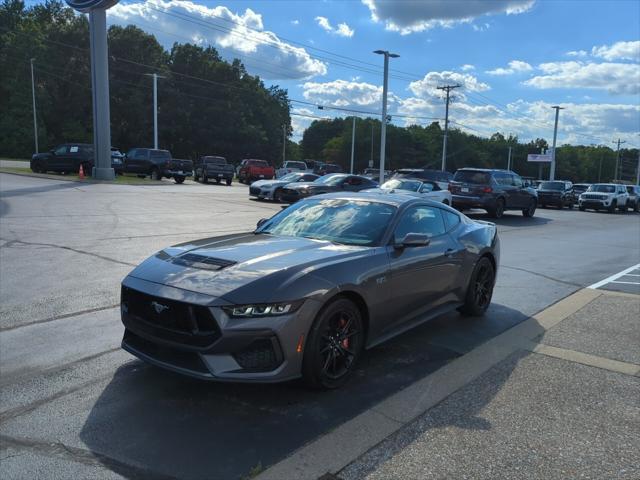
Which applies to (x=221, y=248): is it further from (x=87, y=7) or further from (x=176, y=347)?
(x=87, y=7)

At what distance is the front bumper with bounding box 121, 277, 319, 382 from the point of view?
3.49 m

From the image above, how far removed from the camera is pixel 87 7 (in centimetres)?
2967

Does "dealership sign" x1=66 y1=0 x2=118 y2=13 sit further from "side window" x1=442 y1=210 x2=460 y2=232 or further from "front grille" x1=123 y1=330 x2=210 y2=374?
"front grille" x1=123 y1=330 x2=210 y2=374

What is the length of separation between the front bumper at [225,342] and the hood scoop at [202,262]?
13.5 inches

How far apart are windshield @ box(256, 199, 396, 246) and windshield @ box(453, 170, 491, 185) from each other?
15793 millimetres

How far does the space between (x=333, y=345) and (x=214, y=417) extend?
3.31 ft

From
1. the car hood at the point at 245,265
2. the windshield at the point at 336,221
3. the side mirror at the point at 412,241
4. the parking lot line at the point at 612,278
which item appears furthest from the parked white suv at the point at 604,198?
the car hood at the point at 245,265

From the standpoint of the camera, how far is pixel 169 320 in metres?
3.71

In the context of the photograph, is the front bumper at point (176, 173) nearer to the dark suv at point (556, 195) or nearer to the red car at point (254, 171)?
the red car at point (254, 171)

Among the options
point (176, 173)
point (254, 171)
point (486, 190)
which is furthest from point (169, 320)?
point (254, 171)

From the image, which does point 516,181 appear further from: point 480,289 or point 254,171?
point 254,171

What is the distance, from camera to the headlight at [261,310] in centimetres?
351

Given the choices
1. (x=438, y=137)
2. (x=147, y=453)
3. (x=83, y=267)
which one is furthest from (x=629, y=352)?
(x=438, y=137)

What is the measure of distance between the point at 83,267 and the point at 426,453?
6.41 meters
